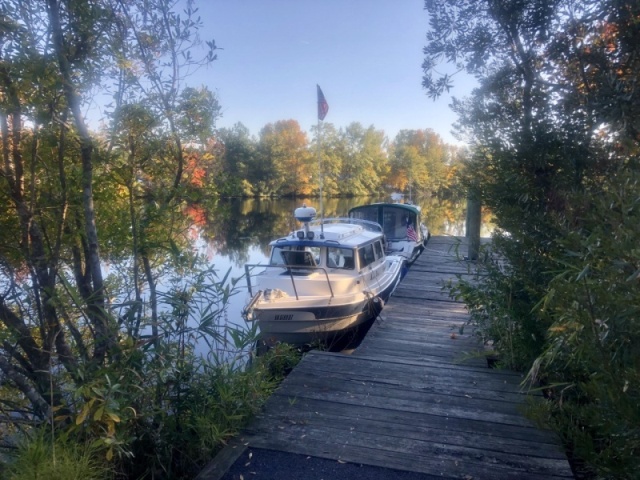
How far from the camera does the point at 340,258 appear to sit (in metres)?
9.00

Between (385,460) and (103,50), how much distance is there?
3644 mm

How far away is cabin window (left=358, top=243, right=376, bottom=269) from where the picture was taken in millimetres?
9156

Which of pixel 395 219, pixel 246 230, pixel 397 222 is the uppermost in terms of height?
pixel 395 219

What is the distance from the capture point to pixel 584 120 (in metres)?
3.77

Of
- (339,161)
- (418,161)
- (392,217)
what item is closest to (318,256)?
(392,217)

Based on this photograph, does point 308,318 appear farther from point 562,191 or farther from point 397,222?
point 397,222

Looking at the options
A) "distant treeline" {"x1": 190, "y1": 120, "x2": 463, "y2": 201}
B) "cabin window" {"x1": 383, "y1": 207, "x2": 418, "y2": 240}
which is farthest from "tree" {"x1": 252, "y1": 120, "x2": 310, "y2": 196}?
"cabin window" {"x1": 383, "y1": 207, "x2": 418, "y2": 240}

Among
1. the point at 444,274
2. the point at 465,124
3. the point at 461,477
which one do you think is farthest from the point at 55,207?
the point at 444,274

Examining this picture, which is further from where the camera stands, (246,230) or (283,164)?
(283,164)

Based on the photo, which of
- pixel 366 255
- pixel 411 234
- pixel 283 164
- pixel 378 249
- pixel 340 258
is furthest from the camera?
pixel 283 164

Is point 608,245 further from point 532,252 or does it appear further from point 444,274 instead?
point 444,274

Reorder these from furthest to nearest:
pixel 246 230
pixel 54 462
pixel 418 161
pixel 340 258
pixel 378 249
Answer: pixel 418 161 → pixel 246 230 → pixel 378 249 → pixel 340 258 → pixel 54 462

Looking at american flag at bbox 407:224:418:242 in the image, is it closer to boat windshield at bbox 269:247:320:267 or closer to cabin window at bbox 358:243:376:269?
cabin window at bbox 358:243:376:269

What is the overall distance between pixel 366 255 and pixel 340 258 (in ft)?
2.76
